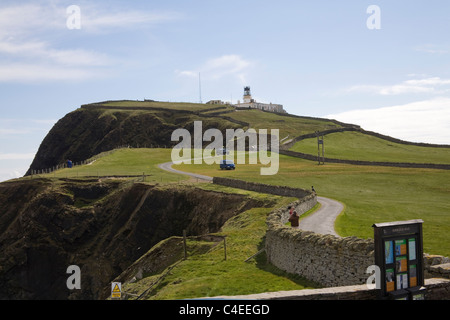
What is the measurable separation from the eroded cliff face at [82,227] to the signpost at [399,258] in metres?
37.7

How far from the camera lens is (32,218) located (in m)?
65.7

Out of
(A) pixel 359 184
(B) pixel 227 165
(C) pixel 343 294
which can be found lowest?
(A) pixel 359 184

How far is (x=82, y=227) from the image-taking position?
6619 cm

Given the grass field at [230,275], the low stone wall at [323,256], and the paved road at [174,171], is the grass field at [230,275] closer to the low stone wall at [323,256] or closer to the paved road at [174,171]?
the low stone wall at [323,256]

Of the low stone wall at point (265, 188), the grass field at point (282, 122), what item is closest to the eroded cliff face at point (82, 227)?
the low stone wall at point (265, 188)

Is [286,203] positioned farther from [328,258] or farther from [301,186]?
[328,258]

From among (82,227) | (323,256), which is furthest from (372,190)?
(82,227)

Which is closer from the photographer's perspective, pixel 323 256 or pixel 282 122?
pixel 323 256

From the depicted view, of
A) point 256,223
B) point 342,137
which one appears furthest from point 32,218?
point 342,137

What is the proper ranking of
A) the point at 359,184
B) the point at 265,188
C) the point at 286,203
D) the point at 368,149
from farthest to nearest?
the point at 368,149 < the point at 359,184 < the point at 265,188 < the point at 286,203

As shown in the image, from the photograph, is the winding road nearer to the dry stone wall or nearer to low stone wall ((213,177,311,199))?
low stone wall ((213,177,311,199))

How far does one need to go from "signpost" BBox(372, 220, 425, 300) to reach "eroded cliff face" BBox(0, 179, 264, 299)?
124 feet

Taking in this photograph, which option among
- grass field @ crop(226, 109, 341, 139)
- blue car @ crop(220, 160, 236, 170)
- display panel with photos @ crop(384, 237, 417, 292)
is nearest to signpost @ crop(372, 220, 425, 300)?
display panel with photos @ crop(384, 237, 417, 292)

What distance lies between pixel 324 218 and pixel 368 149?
6933cm
